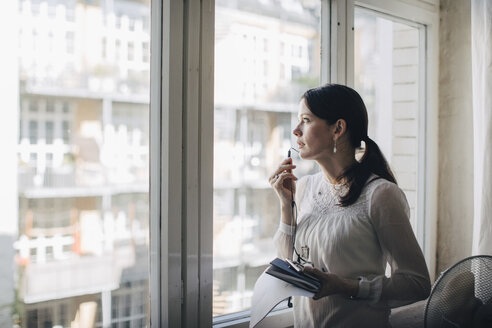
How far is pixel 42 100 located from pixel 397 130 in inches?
66.1

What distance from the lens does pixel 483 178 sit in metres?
1.99

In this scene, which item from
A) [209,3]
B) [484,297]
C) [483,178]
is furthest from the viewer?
[483,178]

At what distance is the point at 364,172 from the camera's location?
1474 mm

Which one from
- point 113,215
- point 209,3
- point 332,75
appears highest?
point 209,3

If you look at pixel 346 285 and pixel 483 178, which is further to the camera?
pixel 483 178

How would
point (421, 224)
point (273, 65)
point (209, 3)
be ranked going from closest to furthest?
point (209, 3)
point (273, 65)
point (421, 224)

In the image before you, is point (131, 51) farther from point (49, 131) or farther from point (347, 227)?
point (347, 227)

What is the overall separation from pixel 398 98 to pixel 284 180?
1068 mm

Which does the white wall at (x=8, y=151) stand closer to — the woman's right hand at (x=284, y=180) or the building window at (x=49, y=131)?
the building window at (x=49, y=131)

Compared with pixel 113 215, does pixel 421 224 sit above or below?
below

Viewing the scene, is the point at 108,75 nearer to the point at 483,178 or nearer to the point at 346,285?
the point at 346,285

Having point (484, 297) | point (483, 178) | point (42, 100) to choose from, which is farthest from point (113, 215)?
point (483, 178)

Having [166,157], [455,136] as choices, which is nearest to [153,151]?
[166,157]

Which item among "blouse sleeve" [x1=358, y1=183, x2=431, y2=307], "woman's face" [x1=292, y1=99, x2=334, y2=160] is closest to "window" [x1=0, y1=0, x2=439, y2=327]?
"woman's face" [x1=292, y1=99, x2=334, y2=160]
